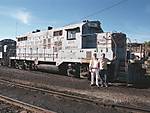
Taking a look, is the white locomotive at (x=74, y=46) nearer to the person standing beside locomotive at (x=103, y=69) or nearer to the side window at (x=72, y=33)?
the side window at (x=72, y=33)

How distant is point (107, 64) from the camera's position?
14984mm

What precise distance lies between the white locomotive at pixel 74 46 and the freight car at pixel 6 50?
5.95 metres

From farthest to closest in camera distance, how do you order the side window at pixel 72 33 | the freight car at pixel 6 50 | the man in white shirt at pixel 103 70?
1. the freight car at pixel 6 50
2. the side window at pixel 72 33
3. the man in white shirt at pixel 103 70

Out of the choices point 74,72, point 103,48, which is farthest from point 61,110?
point 74,72

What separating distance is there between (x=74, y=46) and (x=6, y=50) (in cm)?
1534

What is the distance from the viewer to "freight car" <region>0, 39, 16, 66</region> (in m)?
29.8

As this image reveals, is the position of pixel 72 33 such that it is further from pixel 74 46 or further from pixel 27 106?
pixel 27 106

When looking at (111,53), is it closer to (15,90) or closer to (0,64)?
(15,90)

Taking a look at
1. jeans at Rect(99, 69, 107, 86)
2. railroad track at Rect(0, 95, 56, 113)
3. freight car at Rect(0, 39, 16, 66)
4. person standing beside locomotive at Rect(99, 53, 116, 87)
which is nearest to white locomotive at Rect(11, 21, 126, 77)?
person standing beside locomotive at Rect(99, 53, 116, 87)

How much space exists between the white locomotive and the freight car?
5952mm

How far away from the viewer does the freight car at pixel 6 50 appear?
29.8 m

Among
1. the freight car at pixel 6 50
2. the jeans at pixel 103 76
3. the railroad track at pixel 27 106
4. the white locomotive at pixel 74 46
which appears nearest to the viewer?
the railroad track at pixel 27 106

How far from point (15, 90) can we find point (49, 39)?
9.10 metres

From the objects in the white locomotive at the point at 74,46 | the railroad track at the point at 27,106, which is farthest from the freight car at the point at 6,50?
the railroad track at the point at 27,106
